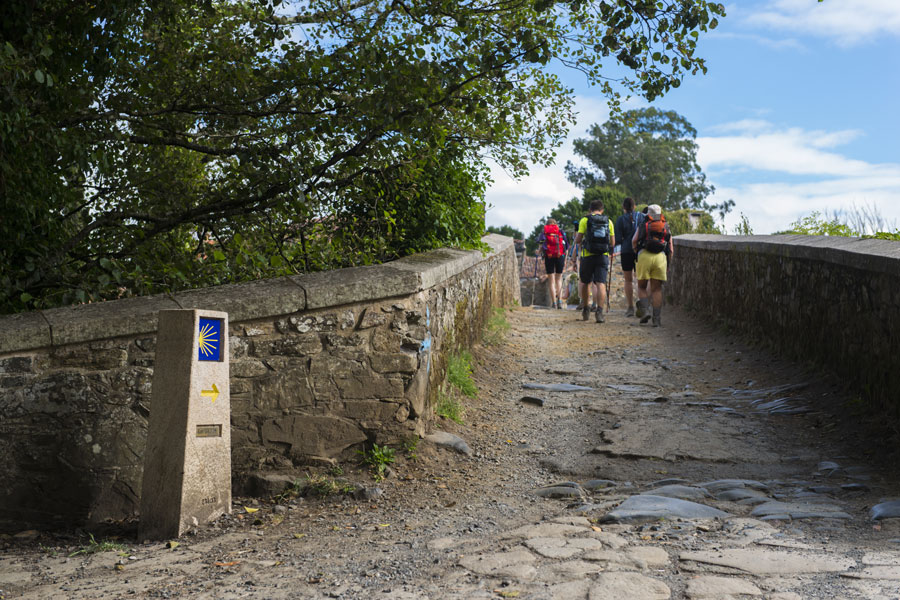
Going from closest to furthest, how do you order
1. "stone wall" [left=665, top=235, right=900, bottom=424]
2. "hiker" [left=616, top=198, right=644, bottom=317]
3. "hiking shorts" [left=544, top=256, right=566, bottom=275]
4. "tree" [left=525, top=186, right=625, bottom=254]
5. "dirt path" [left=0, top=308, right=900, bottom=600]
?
"dirt path" [left=0, top=308, right=900, bottom=600], "stone wall" [left=665, top=235, right=900, bottom=424], "hiker" [left=616, top=198, right=644, bottom=317], "hiking shorts" [left=544, top=256, right=566, bottom=275], "tree" [left=525, top=186, right=625, bottom=254]

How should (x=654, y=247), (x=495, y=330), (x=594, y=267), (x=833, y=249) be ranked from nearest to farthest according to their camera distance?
1. (x=833, y=249)
2. (x=495, y=330)
3. (x=654, y=247)
4. (x=594, y=267)

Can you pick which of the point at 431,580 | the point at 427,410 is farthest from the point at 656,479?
the point at 431,580

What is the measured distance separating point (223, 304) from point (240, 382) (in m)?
0.48

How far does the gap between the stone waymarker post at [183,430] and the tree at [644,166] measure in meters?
51.2

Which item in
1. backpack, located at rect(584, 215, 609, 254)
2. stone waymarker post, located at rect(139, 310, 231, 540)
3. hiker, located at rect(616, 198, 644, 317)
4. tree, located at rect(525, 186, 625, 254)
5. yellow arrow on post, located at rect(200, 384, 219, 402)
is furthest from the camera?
tree, located at rect(525, 186, 625, 254)

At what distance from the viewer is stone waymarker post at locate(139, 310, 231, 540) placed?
13.4ft

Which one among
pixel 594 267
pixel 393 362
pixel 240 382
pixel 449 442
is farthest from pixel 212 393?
pixel 594 267

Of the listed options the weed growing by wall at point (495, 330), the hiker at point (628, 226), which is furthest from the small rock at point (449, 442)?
the hiker at point (628, 226)

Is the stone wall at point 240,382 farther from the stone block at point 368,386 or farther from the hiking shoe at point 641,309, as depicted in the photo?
the hiking shoe at point 641,309

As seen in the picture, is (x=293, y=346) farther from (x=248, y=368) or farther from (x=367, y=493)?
(x=367, y=493)

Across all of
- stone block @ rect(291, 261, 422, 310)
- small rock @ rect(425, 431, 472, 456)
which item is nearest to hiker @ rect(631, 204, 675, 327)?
small rock @ rect(425, 431, 472, 456)

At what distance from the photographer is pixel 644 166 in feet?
177

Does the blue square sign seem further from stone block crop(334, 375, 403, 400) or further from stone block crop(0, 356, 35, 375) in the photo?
stone block crop(0, 356, 35, 375)

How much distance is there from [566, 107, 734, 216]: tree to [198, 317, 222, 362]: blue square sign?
51092mm
